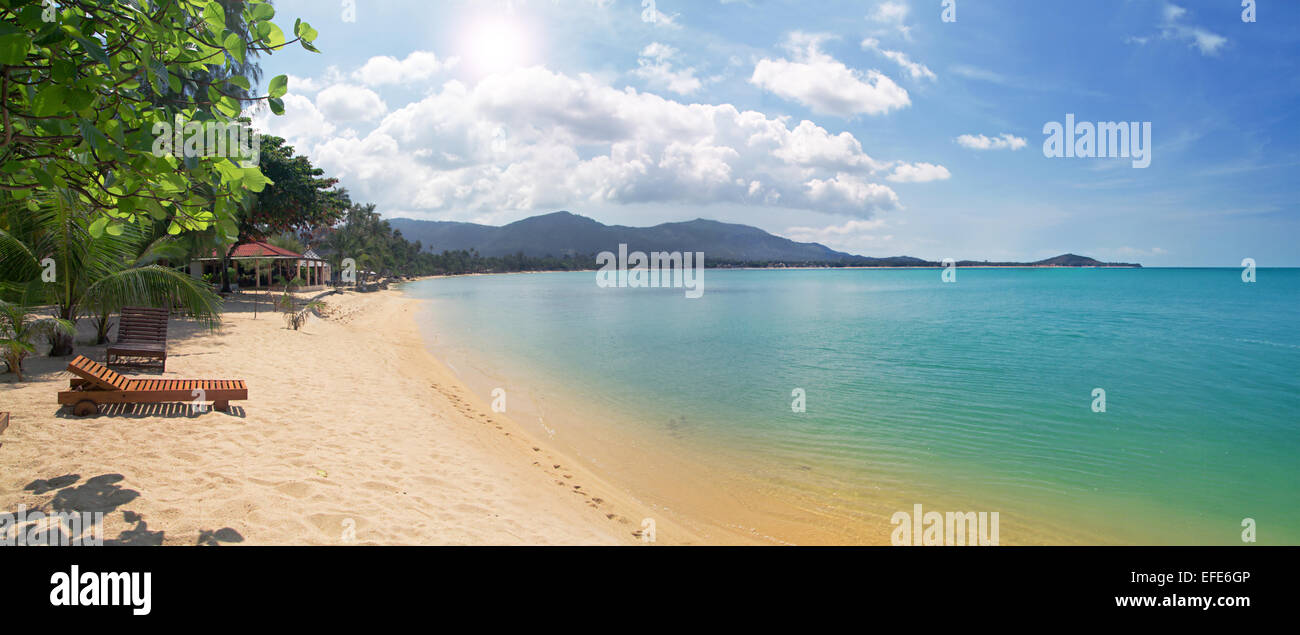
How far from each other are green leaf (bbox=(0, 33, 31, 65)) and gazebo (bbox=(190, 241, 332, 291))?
627 inches

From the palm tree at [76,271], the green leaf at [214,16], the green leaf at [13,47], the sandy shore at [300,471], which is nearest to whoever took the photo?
the green leaf at [13,47]

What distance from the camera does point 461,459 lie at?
23.4ft

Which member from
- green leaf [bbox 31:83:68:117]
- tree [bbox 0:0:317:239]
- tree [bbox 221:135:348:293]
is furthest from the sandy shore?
tree [bbox 221:135:348:293]

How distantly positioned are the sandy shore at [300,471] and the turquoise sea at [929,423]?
4.84 feet

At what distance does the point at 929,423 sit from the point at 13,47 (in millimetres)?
13057

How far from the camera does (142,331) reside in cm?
933

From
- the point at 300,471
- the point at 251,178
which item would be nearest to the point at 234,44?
the point at 251,178

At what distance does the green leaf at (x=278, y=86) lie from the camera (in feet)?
9.38

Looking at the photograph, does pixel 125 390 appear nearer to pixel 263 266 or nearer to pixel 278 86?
pixel 278 86

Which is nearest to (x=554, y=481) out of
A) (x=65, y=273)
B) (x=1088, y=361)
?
(x=65, y=273)

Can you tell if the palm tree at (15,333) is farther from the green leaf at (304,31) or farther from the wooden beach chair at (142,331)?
the green leaf at (304,31)

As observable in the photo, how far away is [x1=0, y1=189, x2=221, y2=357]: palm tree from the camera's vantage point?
8.82 metres
